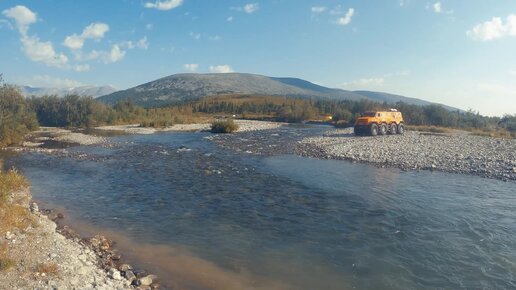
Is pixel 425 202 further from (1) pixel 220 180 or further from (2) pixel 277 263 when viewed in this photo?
(1) pixel 220 180

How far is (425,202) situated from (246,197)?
7264mm

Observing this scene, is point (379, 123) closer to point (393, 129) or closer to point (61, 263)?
point (393, 129)

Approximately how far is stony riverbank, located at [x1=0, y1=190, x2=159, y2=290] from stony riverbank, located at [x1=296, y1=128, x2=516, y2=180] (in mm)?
17647

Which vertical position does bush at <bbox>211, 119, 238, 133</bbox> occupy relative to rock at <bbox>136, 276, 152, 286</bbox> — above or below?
above

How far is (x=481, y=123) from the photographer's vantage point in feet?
184

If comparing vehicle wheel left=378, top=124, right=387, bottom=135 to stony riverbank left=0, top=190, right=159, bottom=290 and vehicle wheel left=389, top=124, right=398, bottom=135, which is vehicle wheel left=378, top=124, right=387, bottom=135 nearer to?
vehicle wheel left=389, top=124, right=398, bottom=135

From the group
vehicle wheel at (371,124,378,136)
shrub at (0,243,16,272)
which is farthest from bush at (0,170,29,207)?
vehicle wheel at (371,124,378,136)

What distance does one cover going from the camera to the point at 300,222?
1273 centimetres

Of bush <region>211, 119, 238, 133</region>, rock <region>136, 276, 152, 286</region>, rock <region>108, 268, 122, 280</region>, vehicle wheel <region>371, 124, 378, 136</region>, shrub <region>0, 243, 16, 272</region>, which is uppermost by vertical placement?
vehicle wheel <region>371, 124, 378, 136</region>

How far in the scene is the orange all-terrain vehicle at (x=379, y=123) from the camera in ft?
128

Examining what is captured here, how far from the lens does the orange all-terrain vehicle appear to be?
3891 cm

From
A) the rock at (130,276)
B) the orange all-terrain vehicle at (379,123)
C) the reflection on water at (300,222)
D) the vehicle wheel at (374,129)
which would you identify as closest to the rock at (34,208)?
the reflection on water at (300,222)

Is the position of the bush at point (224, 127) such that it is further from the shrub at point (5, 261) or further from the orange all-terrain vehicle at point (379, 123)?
the shrub at point (5, 261)

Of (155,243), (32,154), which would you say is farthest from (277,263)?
(32,154)
